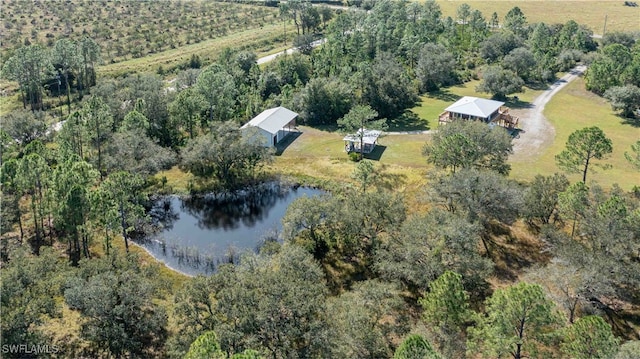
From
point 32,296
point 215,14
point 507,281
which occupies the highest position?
point 215,14

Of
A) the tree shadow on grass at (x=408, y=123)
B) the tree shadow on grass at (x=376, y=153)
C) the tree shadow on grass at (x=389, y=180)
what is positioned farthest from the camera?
the tree shadow on grass at (x=408, y=123)

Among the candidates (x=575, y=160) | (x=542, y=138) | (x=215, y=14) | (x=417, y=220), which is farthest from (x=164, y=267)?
(x=215, y=14)

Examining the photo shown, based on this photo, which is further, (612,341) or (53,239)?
(53,239)

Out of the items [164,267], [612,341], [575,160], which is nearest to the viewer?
[612,341]

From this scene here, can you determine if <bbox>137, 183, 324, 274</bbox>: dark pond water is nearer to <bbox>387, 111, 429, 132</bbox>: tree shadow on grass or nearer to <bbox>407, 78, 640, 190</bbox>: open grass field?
<bbox>387, 111, 429, 132</bbox>: tree shadow on grass

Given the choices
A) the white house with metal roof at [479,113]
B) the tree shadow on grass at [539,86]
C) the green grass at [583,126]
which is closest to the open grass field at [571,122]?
the green grass at [583,126]

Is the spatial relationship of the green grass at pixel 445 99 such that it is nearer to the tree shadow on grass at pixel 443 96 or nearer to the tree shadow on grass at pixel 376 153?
the tree shadow on grass at pixel 443 96

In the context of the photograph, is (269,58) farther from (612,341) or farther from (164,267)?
(612,341)

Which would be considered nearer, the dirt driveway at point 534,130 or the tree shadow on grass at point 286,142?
the dirt driveway at point 534,130
